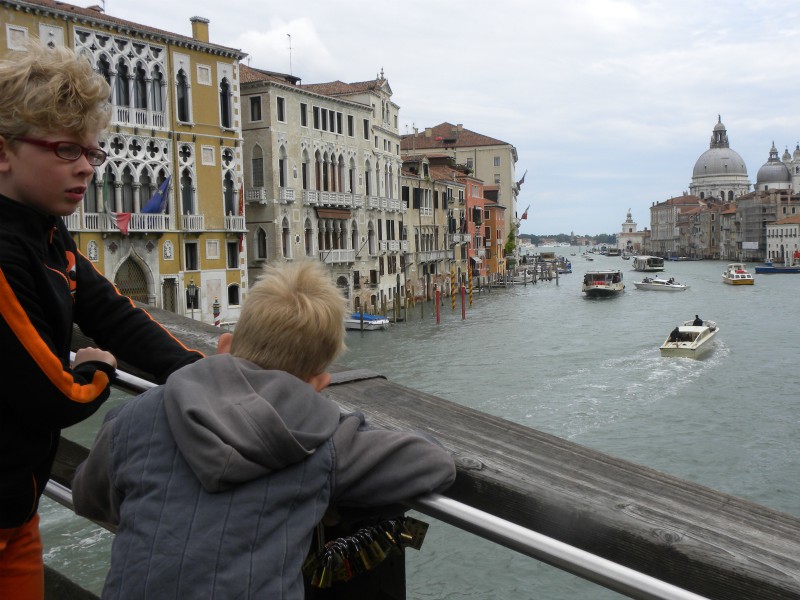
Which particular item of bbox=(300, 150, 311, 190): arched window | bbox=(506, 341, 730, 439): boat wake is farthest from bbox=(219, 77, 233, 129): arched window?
bbox=(506, 341, 730, 439): boat wake

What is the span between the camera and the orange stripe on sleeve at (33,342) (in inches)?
44.4

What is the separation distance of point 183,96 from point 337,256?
8.20 metres

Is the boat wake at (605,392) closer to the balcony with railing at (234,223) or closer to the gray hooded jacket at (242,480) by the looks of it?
the balcony with railing at (234,223)

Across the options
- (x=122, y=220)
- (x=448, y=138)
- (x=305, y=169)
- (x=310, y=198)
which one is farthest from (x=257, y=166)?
(x=448, y=138)

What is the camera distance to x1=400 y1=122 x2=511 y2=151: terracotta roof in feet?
163

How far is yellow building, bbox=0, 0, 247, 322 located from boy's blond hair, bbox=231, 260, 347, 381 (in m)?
17.1

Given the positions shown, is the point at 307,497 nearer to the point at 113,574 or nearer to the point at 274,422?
the point at 274,422

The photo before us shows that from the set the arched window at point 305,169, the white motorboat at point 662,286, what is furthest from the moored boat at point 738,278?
the arched window at point 305,169

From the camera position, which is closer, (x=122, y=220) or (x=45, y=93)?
(x=45, y=93)

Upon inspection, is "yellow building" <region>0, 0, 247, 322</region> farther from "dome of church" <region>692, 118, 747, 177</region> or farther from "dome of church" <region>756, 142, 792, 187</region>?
"dome of church" <region>692, 118, 747, 177</region>

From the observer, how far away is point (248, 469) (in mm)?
939

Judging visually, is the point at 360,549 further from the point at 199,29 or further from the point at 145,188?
the point at 199,29

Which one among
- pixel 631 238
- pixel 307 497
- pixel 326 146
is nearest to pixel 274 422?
pixel 307 497

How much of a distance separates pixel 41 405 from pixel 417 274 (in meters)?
33.3
